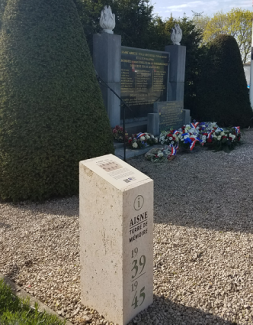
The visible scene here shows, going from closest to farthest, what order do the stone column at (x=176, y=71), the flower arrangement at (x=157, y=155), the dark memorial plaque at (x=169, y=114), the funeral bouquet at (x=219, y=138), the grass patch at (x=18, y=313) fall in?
the grass patch at (x=18, y=313) → the flower arrangement at (x=157, y=155) → the funeral bouquet at (x=219, y=138) → the dark memorial plaque at (x=169, y=114) → the stone column at (x=176, y=71)

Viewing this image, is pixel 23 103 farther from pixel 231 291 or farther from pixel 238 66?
pixel 238 66

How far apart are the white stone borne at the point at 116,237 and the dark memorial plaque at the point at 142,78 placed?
19.9ft

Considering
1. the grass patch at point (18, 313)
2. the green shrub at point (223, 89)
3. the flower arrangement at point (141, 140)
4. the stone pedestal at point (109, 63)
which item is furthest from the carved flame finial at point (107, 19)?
the grass patch at point (18, 313)

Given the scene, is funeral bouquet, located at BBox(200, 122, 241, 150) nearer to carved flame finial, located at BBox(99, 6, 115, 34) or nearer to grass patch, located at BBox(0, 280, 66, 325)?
carved flame finial, located at BBox(99, 6, 115, 34)

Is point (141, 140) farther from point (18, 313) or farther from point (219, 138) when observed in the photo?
point (18, 313)

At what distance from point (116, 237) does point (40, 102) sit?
2.78 metres

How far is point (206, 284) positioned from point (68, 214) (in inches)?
81.4

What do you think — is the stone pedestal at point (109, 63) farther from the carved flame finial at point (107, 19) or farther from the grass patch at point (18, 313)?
the grass patch at point (18, 313)

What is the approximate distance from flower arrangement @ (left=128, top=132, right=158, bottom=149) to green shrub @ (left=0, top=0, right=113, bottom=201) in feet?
9.44

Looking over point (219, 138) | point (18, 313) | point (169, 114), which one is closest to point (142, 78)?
point (169, 114)

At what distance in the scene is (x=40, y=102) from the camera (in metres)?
4.42

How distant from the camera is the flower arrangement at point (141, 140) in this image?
7.58m

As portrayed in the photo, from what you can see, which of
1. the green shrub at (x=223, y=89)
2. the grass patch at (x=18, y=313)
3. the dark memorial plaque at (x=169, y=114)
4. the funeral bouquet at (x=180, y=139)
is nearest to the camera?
the grass patch at (x=18, y=313)

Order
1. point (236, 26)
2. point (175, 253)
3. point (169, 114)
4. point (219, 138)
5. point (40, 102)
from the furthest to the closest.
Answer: point (236, 26), point (169, 114), point (219, 138), point (40, 102), point (175, 253)
